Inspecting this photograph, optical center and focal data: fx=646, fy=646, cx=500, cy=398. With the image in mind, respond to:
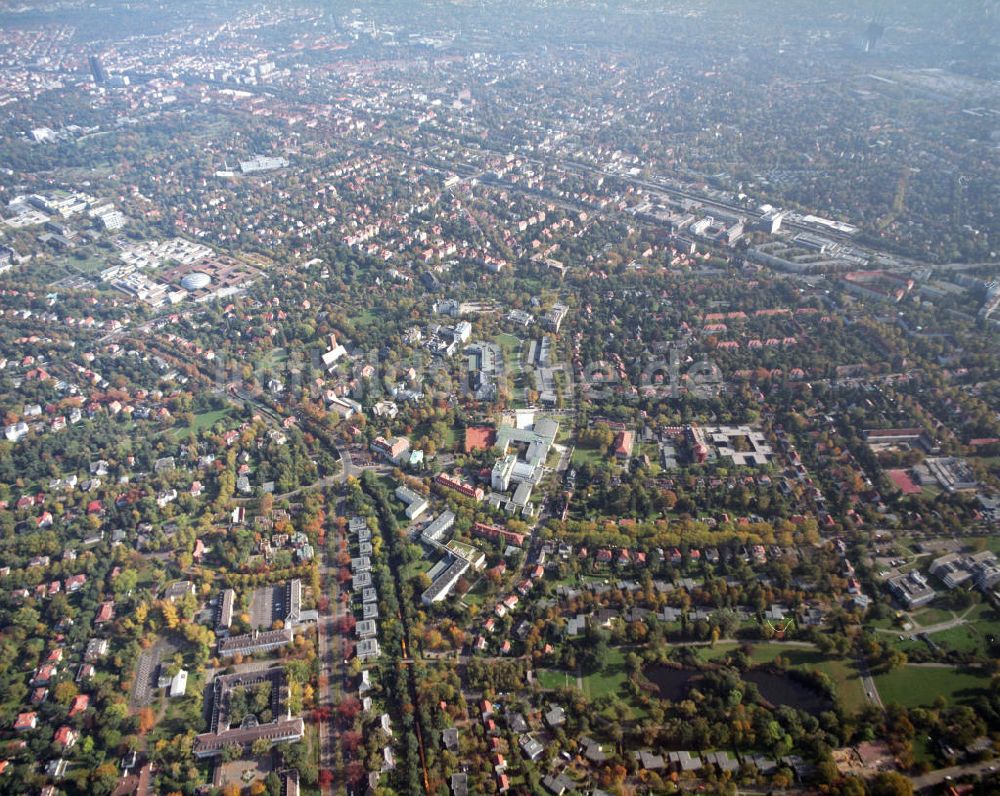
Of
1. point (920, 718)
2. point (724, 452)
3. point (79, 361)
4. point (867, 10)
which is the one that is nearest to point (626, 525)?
point (724, 452)

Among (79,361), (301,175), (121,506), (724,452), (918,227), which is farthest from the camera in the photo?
(301,175)

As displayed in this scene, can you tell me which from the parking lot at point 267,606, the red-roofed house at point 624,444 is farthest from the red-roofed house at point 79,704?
the red-roofed house at point 624,444

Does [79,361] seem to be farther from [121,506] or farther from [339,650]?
[339,650]

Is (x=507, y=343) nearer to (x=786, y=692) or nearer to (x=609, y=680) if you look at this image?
(x=609, y=680)

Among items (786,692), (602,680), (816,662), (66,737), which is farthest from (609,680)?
(66,737)

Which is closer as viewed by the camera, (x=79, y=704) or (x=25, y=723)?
(x=25, y=723)

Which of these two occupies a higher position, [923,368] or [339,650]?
[923,368]

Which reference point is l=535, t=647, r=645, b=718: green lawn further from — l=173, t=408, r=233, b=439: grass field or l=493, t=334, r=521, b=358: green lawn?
l=173, t=408, r=233, b=439: grass field
